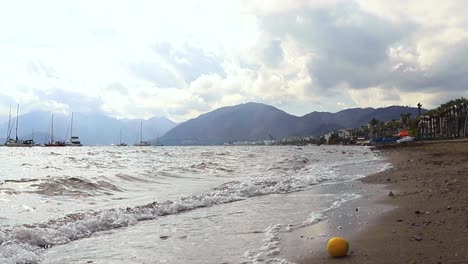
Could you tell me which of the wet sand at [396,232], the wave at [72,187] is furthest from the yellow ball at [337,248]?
the wave at [72,187]

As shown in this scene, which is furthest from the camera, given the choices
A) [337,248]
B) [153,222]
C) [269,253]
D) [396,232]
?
[153,222]

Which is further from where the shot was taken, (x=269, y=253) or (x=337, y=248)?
(x=269, y=253)

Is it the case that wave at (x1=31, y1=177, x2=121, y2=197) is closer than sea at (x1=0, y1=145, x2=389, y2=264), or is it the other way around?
sea at (x1=0, y1=145, x2=389, y2=264)

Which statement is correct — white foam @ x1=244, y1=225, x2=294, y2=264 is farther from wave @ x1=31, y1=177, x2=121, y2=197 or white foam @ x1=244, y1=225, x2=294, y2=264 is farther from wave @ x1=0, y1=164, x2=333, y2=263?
wave @ x1=31, y1=177, x2=121, y2=197

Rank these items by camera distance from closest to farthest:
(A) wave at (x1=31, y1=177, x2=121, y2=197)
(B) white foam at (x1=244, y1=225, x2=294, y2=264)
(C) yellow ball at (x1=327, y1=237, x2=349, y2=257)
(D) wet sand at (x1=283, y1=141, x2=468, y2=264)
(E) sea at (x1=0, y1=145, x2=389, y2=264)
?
(D) wet sand at (x1=283, y1=141, x2=468, y2=264)
(C) yellow ball at (x1=327, y1=237, x2=349, y2=257)
(B) white foam at (x1=244, y1=225, x2=294, y2=264)
(E) sea at (x1=0, y1=145, x2=389, y2=264)
(A) wave at (x1=31, y1=177, x2=121, y2=197)

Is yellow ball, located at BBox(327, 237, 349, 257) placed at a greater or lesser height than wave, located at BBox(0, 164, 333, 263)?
greater

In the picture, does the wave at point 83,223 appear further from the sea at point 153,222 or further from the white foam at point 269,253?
the white foam at point 269,253

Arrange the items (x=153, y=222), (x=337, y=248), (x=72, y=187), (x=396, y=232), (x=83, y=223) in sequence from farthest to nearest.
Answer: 1. (x=72, y=187)
2. (x=153, y=222)
3. (x=83, y=223)
4. (x=396, y=232)
5. (x=337, y=248)

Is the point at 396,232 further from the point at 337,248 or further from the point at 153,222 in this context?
the point at 153,222

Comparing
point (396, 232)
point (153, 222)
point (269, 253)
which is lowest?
point (153, 222)

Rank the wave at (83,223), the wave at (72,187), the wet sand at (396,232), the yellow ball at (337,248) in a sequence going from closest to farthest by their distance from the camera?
the wet sand at (396,232) → the yellow ball at (337,248) → the wave at (83,223) → the wave at (72,187)

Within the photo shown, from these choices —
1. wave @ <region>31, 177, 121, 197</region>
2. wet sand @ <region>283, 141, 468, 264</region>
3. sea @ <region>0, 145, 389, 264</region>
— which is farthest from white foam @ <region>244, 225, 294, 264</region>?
wave @ <region>31, 177, 121, 197</region>

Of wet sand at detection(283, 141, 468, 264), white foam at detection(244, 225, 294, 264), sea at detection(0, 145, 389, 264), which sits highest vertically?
wet sand at detection(283, 141, 468, 264)

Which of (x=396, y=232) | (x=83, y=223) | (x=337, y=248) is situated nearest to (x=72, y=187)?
(x=83, y=223)
